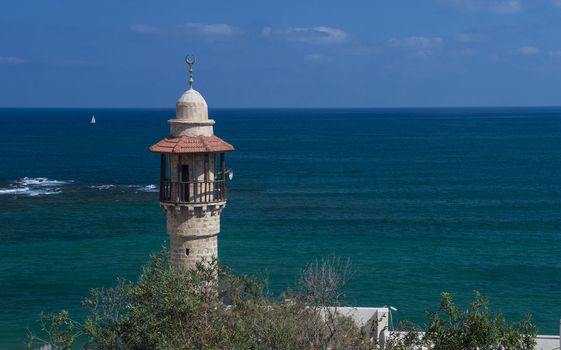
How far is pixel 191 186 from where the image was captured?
22.1 metres

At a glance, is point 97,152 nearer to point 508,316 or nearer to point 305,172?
point 305,172

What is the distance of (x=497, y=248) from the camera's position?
5181cm

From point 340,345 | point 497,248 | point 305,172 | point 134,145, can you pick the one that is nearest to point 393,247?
point 497,248

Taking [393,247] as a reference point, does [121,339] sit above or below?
above

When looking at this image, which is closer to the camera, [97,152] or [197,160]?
[197,160]

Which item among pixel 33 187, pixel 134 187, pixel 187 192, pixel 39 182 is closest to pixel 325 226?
pixel 134 187

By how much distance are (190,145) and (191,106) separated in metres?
1.22

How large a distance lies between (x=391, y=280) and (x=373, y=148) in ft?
281

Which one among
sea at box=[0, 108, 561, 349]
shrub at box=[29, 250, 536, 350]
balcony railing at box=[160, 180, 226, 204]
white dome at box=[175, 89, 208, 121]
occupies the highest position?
white dome at box=[175, 89, 208, 121]

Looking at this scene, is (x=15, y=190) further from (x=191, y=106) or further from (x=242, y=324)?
(x=242, y=324)

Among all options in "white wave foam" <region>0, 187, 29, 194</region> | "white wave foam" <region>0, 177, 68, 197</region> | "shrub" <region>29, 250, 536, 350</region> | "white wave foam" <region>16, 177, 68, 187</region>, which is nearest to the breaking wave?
"white wave foam" <region>0, 177, 68, 197</region>

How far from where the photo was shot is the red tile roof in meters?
21.7

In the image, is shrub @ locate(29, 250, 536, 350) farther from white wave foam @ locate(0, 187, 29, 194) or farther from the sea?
white wave foam @ locate(0, 187, 29, 194)

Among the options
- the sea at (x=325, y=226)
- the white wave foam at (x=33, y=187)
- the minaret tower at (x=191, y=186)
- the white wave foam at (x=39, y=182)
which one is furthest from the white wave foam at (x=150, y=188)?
the minaret tower at (x=191, y=186)
